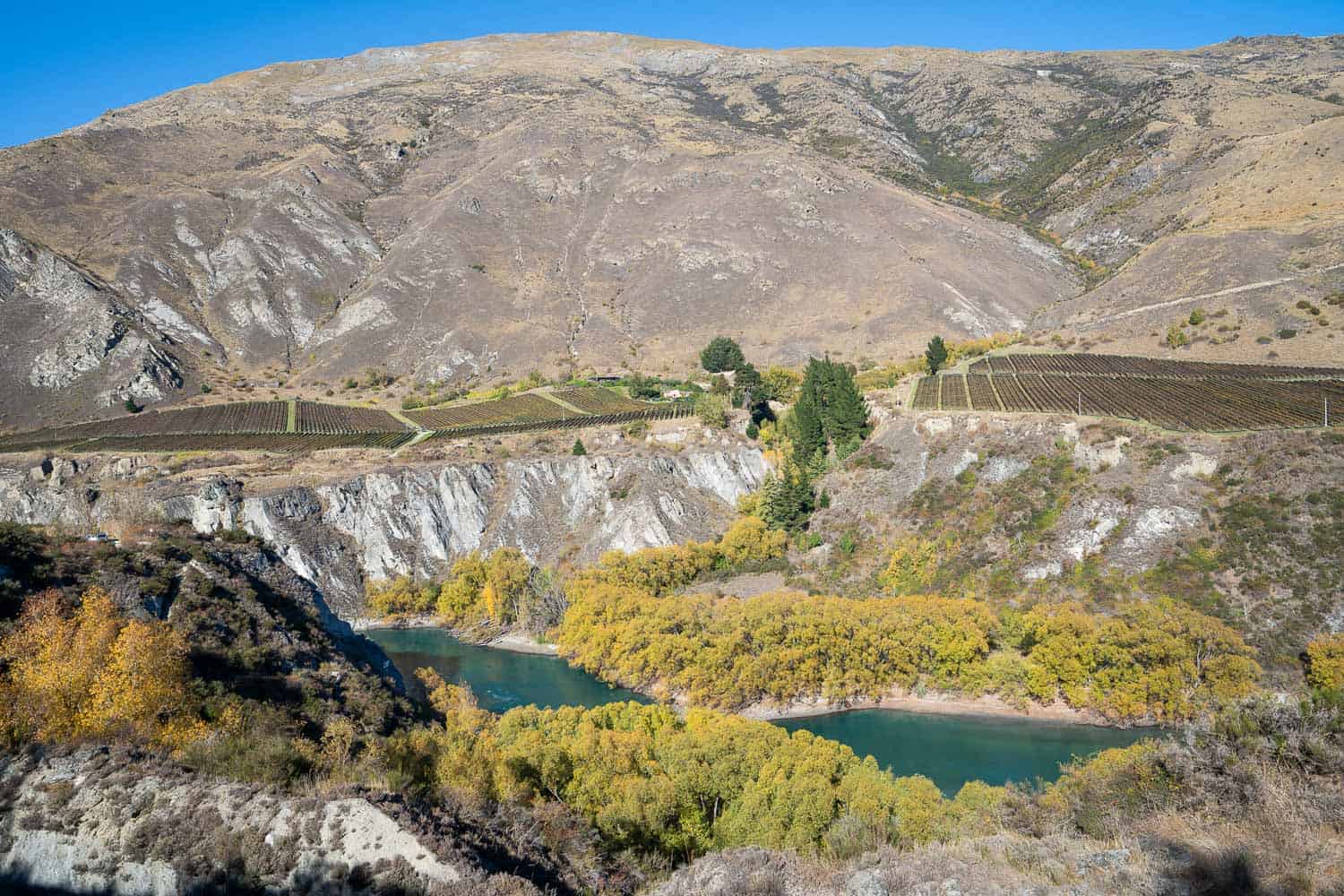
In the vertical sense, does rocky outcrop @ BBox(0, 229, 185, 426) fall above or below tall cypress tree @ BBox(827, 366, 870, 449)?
above

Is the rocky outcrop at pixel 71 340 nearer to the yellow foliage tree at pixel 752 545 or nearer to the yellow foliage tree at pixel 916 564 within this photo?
the yellow foliage tree at pixel 752 545

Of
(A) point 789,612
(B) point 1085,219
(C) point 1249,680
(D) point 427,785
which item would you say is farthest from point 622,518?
(B) point 1085,219

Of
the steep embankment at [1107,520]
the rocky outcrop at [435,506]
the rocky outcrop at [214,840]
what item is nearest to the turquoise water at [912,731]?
the steep embankment at [1107,520]

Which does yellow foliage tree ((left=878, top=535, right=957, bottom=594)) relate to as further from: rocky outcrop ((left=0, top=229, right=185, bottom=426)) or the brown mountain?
rocky outcrop ((left=0, top=229, right=185, bottom=426))

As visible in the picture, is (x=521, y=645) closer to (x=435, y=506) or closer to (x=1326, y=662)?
(x=435, y=506)

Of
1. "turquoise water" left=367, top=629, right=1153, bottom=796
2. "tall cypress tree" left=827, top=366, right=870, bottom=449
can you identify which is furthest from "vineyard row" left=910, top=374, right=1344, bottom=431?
"turquoise water" left=367, top=629, right=1153, bottom=796

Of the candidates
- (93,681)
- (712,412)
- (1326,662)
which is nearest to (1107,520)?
(1326,662)

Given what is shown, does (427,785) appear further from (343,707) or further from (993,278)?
(993,278)
